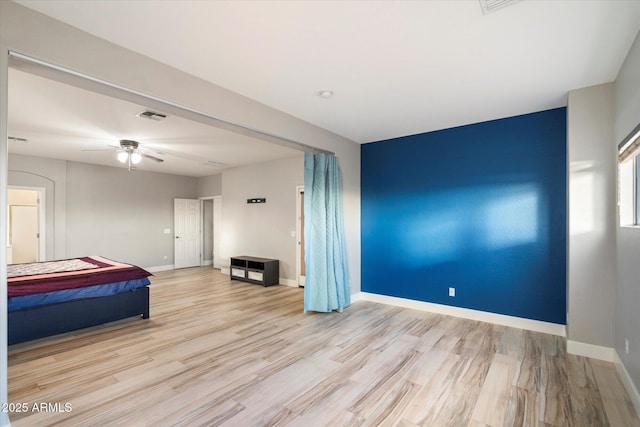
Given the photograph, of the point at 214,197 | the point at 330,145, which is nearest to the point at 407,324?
the point at 330,145

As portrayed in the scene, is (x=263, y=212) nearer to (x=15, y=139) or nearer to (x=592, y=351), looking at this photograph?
(x=15, y=139)

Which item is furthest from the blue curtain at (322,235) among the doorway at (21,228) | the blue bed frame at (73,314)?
the doorway at (21,228)

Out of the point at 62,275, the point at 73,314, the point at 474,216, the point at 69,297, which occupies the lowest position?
the point at 73,314

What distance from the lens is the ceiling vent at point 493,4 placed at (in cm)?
184

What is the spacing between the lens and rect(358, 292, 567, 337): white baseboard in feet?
11.8

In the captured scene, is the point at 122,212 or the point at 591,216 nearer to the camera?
the point at 591,216

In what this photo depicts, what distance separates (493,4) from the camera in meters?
1.86

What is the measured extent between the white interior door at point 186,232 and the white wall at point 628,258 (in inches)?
351

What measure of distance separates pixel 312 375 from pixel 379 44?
111 inches

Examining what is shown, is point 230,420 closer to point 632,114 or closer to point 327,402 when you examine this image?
point 327,402

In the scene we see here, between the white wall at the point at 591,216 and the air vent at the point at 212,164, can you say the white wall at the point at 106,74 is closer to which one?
the white wall at the point at 591,216

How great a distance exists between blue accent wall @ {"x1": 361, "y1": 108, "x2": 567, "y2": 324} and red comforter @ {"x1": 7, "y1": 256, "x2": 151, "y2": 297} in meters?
3.75

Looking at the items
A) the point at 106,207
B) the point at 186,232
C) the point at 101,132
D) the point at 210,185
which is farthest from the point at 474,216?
the point at 106,207

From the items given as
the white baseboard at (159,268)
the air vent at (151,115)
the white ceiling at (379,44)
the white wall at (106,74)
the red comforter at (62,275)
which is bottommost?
the white baseboard at (159,268)
